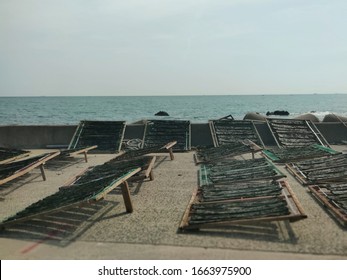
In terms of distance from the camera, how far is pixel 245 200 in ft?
25.0

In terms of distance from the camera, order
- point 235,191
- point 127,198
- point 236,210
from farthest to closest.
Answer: point 235,191 → point 127,198 → point 236,210

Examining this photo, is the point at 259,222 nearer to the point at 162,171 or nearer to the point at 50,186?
the point at 162,171

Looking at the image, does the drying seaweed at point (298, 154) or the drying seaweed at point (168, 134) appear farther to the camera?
the drying seaweed at point (168, 134)

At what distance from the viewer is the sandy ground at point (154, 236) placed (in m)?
5.71

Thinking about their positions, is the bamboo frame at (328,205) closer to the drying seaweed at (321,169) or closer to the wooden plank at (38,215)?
the drying seaweed at (321,169)

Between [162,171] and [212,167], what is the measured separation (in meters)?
1.80

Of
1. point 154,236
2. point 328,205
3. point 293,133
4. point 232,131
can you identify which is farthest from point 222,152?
point 154,236

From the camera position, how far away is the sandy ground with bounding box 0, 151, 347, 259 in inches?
225

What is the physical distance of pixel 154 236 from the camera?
6.49 m

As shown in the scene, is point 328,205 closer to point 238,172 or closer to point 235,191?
point 235,191

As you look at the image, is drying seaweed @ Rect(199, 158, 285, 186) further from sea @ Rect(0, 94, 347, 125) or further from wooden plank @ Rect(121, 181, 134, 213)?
sea @ Rect(0, 94, 347, 125)

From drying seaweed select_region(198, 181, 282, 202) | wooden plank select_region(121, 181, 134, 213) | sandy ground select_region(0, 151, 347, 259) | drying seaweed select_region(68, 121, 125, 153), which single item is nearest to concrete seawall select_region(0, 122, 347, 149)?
drying seaweed select_region(68, 121, 125, 153)

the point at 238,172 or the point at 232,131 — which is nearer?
the point at 238,172

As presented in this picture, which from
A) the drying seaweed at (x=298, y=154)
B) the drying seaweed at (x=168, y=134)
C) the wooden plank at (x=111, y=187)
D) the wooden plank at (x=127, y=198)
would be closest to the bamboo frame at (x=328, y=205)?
the drying seaweed at (x=298, y=154)
